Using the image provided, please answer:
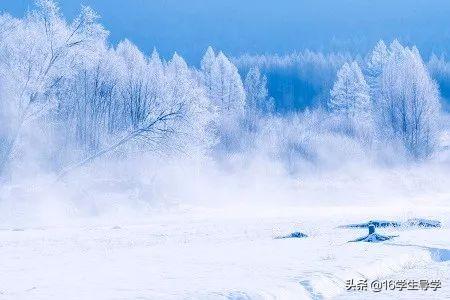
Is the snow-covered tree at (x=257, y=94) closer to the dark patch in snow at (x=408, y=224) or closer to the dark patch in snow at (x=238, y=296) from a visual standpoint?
the dark patch in snow at (x=408, y=224)

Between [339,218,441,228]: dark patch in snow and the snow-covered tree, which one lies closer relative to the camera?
[339,218,441,228]: dark patch in snow

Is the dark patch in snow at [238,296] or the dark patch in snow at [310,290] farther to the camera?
the dark patch in snow at [310,290]

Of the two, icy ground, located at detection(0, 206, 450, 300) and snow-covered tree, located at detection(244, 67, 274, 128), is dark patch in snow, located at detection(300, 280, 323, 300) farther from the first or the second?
snow-covered tree, located at detection(244, 67, 274, 128)

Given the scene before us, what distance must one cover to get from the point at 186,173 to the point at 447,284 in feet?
107

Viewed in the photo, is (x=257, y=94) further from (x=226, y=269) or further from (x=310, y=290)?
(x=310, y=290)

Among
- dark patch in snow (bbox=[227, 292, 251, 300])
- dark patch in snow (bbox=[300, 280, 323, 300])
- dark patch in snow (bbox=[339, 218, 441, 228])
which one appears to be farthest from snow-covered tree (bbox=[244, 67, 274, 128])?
dark patch in snow (bbox=[227, 292, 251, 300])

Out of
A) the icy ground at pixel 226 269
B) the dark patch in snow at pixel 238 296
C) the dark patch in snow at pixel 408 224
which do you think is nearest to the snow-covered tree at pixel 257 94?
the dark patch in snow at pixel 408 224

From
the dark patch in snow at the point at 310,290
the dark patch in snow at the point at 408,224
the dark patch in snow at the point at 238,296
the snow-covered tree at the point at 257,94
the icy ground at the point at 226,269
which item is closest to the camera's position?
the dark patch in snow at the point at 238,296

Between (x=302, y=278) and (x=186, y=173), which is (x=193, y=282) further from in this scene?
(x=186, y=173)

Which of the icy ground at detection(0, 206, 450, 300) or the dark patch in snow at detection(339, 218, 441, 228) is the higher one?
the dark patch in snow at detection(339, 218, 441, 228)

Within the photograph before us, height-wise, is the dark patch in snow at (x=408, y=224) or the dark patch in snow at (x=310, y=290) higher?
the dark patch in snow at (x=408, y=224)

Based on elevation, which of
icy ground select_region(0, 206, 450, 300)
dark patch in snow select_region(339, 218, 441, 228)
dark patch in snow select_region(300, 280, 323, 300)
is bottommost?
dark patch in snow select_region(300, 280, 323, 300)

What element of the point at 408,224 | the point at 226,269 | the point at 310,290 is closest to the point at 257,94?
the point at 408,224

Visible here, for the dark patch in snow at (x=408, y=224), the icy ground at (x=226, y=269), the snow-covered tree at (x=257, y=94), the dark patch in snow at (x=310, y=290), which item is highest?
the snow-covered tree at (x=257, y=94)
